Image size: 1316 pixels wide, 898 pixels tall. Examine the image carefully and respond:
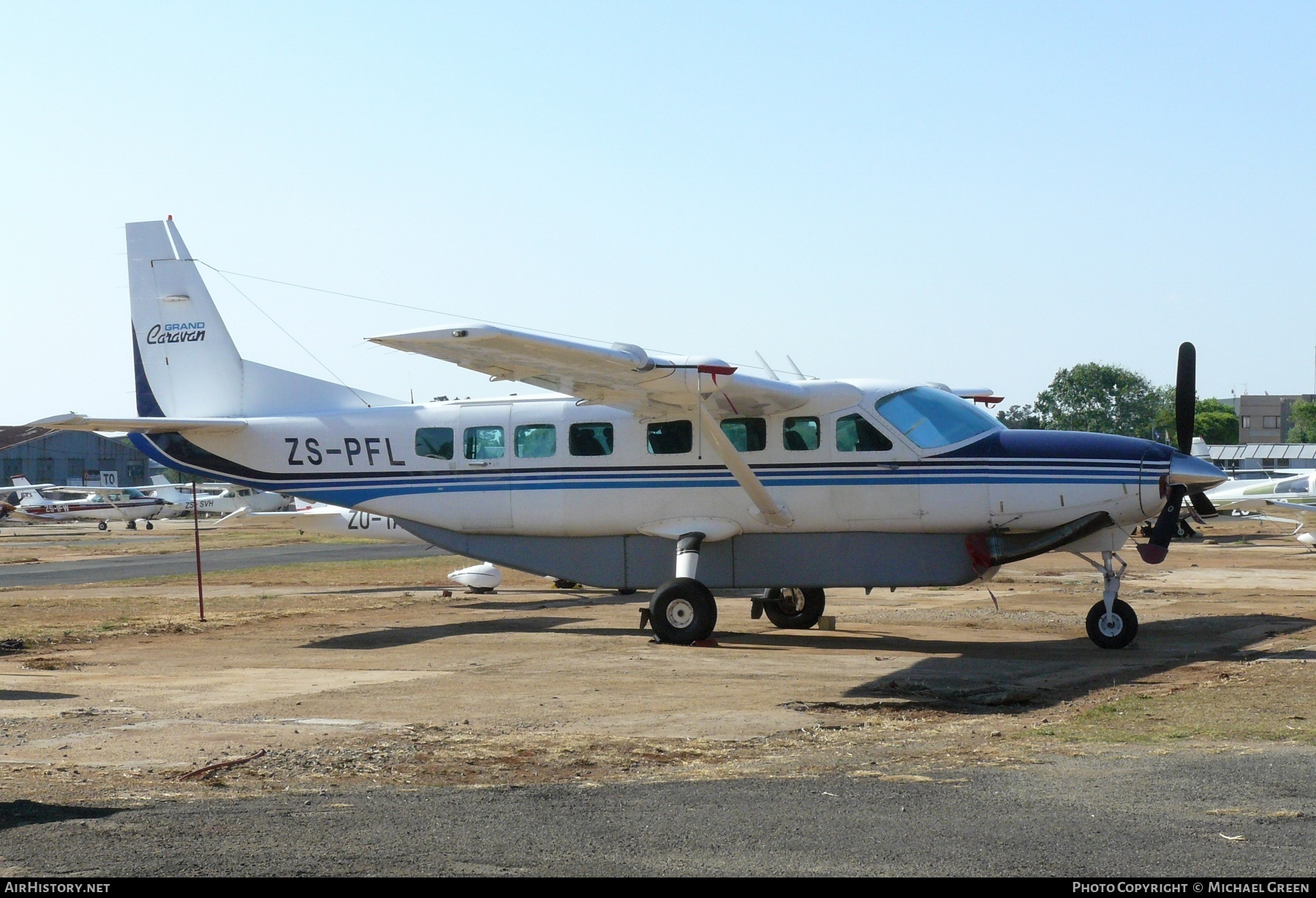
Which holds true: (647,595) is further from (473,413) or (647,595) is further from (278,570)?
(278,570)

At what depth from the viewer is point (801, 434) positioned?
15273 mm

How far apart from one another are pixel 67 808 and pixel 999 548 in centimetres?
1108

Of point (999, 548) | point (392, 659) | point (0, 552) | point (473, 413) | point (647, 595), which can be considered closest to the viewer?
point (392, 659)

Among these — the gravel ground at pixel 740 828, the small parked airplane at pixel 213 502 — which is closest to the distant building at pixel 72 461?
the small parked airplane at pixel 213 502

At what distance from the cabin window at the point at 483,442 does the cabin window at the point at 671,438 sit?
2.15 metres

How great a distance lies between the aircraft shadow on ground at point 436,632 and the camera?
51.2ft

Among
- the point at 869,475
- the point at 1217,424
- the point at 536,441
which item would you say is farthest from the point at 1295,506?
the point at 1217,424

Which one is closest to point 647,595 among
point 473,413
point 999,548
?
point 473,413

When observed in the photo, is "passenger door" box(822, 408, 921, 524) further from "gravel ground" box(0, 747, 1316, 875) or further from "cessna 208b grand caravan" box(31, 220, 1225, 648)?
"gravel ground" box(0, 747, 1316, 875)

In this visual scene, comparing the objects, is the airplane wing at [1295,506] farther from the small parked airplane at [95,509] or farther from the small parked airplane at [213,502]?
the small parked airplane at [95,509]

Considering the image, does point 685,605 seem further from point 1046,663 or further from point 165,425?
point 165,425

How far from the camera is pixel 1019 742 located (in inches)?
326
